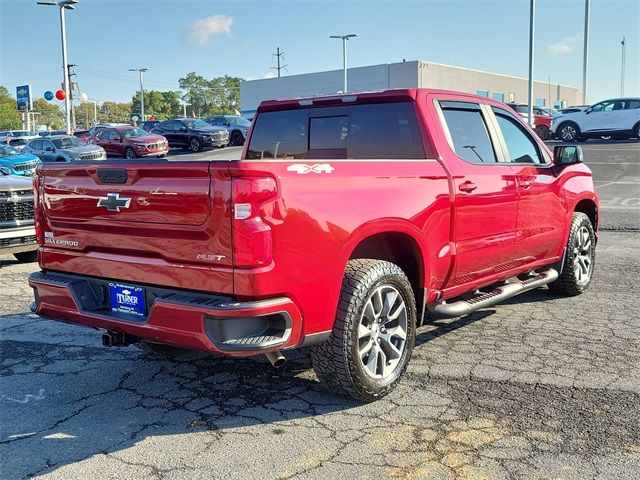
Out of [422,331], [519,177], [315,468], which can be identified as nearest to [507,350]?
[422,331]

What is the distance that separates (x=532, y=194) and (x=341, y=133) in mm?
1769

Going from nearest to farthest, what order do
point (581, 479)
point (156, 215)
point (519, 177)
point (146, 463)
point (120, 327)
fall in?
point (581, 479) < point (146, 463) < point (156, 215) < point (120, 327) < point (519, 177)

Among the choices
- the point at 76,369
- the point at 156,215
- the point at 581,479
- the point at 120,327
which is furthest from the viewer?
the point at 76,369

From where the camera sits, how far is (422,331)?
220 inches

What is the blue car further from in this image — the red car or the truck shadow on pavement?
the truck shadow on pavement

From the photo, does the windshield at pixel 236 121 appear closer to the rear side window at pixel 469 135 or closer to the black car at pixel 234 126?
the black car at pixel 234 126

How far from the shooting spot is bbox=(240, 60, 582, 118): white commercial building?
201 ft

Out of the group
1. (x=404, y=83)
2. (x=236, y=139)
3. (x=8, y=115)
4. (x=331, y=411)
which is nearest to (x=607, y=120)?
(x=236, y=139)

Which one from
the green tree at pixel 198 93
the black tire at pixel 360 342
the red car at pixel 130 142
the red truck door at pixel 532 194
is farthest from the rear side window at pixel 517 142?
the green tree at pixel 198 93

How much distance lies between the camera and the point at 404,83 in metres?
61.9

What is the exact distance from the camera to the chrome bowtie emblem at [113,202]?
3.73m

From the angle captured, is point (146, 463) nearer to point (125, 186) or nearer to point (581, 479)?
→ point (125, 186)

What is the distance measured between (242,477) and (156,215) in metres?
1.46

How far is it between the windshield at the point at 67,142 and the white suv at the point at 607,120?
21.0 meters
